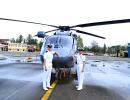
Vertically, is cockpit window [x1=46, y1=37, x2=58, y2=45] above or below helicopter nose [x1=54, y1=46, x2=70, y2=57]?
above

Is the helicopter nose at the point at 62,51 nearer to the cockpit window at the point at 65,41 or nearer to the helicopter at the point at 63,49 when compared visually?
the helicopter at the point at 63,49

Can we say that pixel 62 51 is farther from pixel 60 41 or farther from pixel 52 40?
pixel 52 40

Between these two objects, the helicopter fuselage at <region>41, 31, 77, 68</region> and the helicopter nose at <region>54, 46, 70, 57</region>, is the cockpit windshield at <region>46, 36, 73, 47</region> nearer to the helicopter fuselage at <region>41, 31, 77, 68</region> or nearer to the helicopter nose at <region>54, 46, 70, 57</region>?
the helicopter fuselage at <region>41, 31, 77, 68</region>

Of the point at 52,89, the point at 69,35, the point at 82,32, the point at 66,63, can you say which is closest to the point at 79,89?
the point at 52,89

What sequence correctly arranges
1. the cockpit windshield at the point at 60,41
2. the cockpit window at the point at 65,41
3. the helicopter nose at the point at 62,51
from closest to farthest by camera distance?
the helicopter nose at the point at 62,51, the cockpit windshield at the point at 60,41, the cockpit window at the point at 65,41

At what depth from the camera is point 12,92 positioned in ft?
38.3

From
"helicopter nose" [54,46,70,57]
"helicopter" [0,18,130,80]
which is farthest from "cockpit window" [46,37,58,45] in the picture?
"helicopter nose" [54,46,70,57]

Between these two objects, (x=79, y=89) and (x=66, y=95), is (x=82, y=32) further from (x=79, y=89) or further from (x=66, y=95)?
(x=66, y=95)

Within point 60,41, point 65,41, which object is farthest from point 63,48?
point 65,41

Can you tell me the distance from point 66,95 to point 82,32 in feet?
37.4

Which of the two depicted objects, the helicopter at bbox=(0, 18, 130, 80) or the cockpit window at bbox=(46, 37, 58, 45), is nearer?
the helicopter at bbox=(0, 18, 130, 80)

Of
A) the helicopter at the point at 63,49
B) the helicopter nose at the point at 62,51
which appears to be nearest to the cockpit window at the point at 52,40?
the helicopter at the point at 63,49

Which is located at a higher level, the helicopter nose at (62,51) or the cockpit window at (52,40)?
the cockpit window at (52,40)

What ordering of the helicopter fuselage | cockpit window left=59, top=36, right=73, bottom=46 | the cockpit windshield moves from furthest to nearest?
cockpit window left=59, top=36, right=73, bottom=46
the cockpit windshield
the helicopter fuselage
